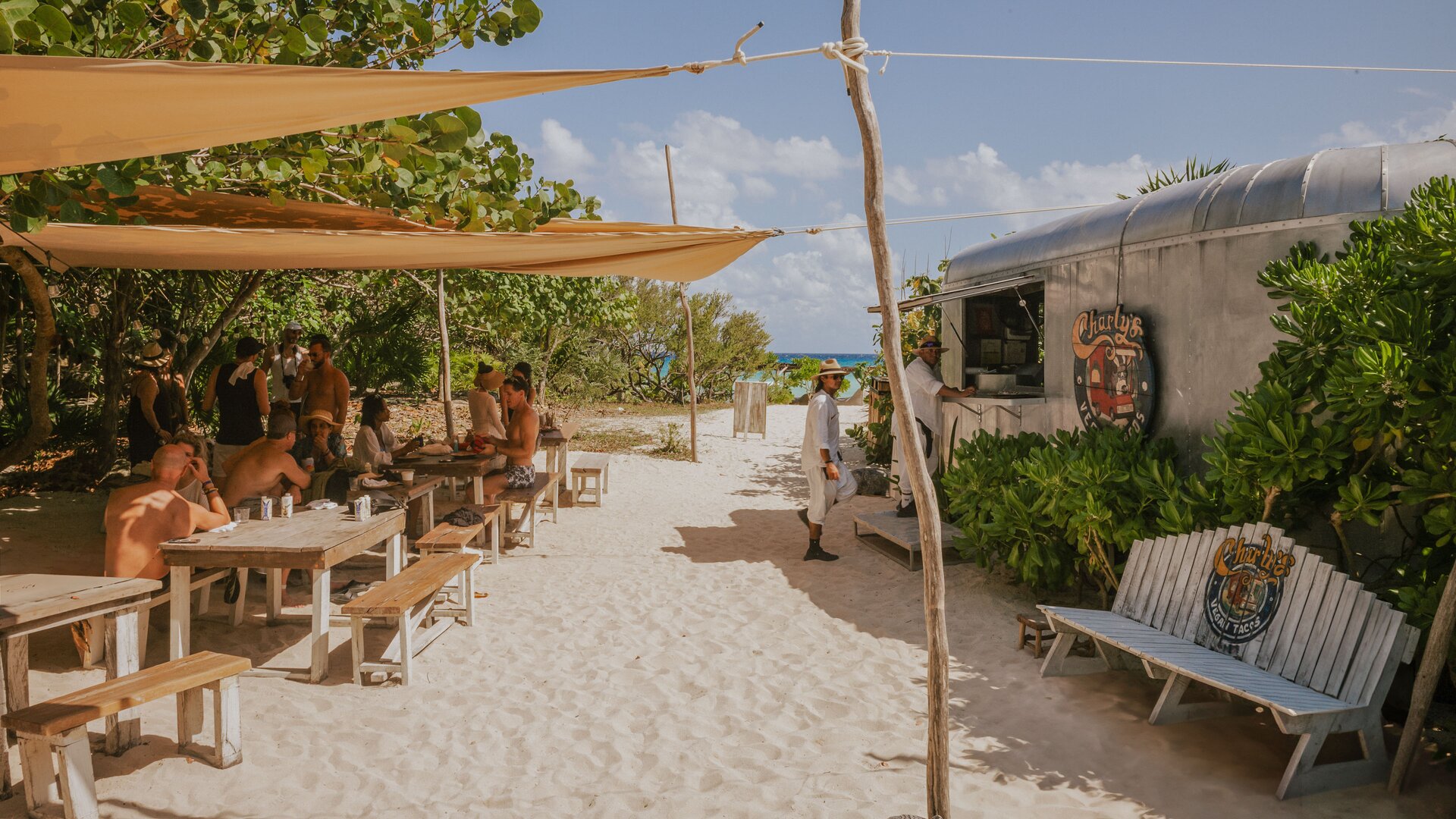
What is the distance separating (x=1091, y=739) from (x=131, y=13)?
4.52 m

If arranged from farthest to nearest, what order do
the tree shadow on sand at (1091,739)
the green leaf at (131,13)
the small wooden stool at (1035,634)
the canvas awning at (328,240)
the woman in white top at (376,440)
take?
the woman in white top at (376,440) → the small wooden stool at (1035,634) → the canvas awning at (328,240) → the tree shadow on sand at (1091,739) → the green leaf at (131,13)

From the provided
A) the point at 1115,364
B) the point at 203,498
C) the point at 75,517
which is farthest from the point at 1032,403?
the point at 75,517

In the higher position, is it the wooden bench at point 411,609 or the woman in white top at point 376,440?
the woman in white top at point 376,440

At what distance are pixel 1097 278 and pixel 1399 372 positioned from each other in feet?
8.34

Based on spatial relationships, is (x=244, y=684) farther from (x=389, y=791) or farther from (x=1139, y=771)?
(x=1139, y=771)

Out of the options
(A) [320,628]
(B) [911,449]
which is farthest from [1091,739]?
(A) [320,628]

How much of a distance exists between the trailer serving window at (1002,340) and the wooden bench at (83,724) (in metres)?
6.08

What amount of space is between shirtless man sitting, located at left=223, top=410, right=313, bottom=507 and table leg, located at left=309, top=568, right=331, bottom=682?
4.68 ft

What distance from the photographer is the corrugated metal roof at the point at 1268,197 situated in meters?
3.93

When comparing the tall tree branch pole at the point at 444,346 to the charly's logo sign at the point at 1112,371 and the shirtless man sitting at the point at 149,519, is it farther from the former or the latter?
the charly's logo sign at the point at 1112,371

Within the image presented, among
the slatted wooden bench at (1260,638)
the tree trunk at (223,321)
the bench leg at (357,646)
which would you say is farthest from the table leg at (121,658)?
the tree trunk at (223,321)

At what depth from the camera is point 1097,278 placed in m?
5.57

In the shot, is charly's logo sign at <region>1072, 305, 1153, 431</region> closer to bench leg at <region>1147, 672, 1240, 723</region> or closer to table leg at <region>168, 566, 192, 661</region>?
bench leg at <region>1147, 672, 1240, 723</region>

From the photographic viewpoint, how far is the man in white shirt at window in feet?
24.3
